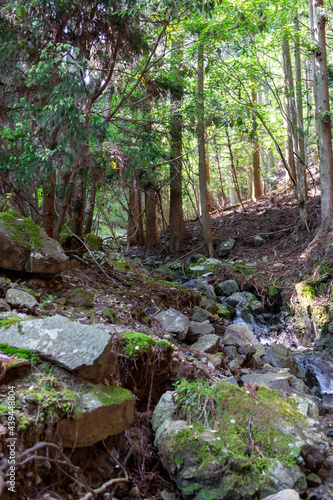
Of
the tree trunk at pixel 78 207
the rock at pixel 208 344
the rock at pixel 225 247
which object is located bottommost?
the rock at pixel 208 344

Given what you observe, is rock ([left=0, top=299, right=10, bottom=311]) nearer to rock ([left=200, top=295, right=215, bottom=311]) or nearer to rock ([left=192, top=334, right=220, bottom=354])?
rock ([left=192, top=334, right=220, bottom=354])

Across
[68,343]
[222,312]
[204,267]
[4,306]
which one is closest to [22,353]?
[68,343]

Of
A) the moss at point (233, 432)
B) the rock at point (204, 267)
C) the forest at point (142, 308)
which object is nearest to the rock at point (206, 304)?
the forest at point (142, 308)

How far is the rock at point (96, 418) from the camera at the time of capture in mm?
2502

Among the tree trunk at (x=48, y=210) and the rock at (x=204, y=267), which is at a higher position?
the tree trunk at (x=48, y=210)

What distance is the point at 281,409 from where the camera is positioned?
3.50m

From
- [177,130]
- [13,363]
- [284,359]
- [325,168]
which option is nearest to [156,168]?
[177,130]

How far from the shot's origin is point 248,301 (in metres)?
9.65

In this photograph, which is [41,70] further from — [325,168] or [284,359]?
[325,168]

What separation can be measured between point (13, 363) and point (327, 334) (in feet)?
22.4

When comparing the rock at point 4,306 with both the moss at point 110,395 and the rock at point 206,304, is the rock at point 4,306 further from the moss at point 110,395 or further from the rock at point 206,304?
the rock at point 206,304

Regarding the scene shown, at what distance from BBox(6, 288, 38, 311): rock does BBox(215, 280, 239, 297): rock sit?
673cm

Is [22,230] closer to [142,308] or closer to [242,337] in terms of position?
[142,308]

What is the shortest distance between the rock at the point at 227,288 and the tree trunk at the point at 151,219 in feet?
18.7
